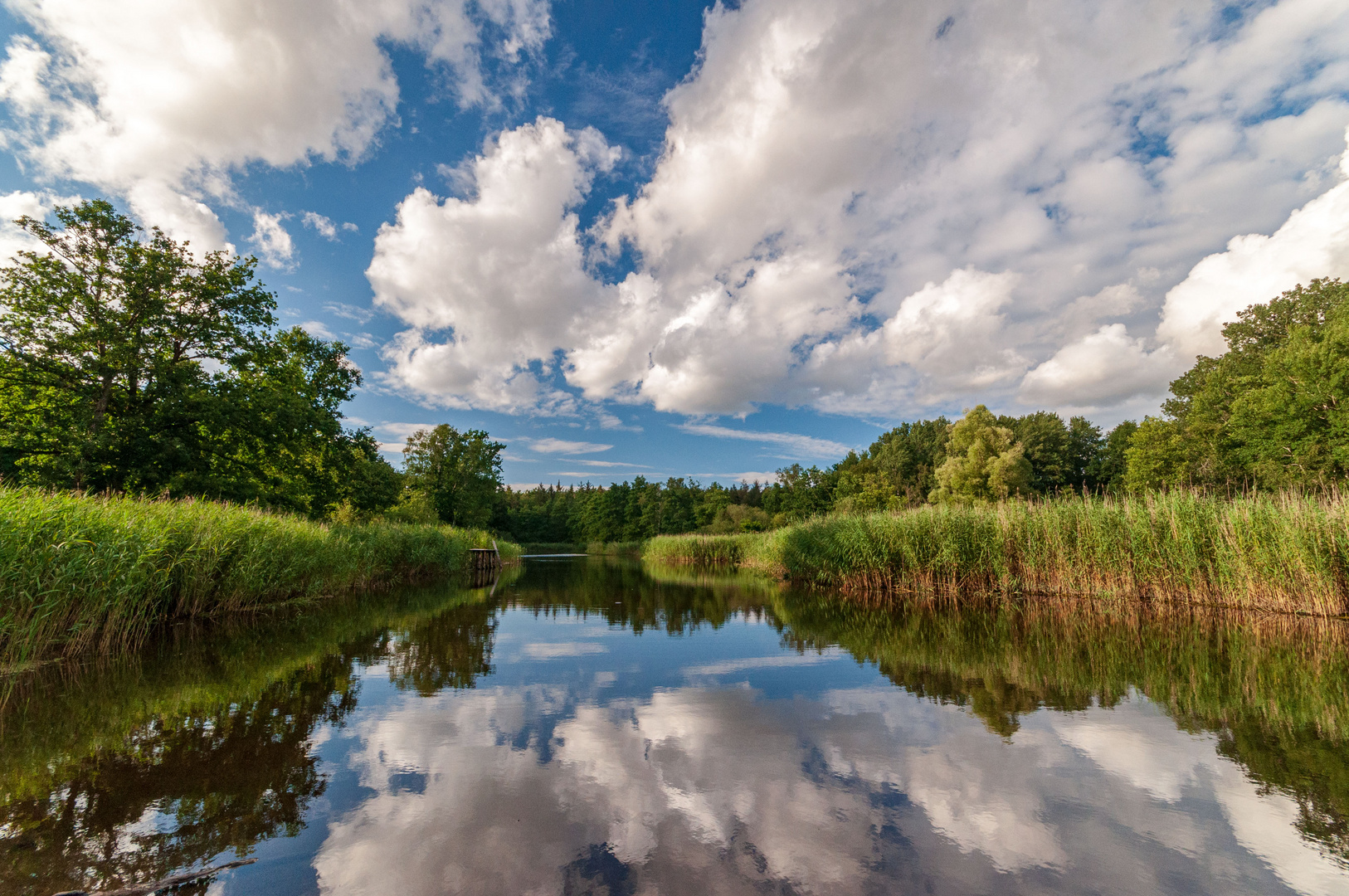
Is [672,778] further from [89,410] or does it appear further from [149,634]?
[89,410]

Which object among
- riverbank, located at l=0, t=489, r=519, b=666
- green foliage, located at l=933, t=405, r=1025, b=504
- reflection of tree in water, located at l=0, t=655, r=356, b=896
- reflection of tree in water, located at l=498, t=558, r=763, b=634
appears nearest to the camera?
reflection of tree in water, located at l=0, t=655, r=356, b=896

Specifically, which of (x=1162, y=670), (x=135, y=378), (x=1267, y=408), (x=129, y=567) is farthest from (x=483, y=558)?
(x=1267, y=408)

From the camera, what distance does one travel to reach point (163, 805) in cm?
325

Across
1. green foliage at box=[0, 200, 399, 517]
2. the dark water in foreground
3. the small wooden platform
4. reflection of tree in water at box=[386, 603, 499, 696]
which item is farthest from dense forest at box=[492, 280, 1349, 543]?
green foliage at box=[0, 200, 399, 517]

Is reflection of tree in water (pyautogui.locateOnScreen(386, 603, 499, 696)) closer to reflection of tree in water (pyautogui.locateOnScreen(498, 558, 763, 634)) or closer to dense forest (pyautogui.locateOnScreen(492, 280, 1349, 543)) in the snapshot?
reflection of tree in water (pyautogui.locateOnScreen(498, 558, 763, 634))

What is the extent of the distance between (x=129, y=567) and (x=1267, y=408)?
45284 millimetres

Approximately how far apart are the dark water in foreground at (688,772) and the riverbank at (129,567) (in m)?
0.91

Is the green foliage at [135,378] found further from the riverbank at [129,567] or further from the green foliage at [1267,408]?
the green foliage at [1267,408]

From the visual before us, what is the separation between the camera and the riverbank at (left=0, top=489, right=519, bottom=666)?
614 cm

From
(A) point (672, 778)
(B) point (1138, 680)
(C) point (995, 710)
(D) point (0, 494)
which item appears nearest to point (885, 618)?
(B) point (1138, 680)

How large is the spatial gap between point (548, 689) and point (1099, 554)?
42.0ft

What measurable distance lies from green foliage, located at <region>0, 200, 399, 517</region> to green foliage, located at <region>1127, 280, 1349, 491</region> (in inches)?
1393

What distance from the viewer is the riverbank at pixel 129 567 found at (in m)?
6.14

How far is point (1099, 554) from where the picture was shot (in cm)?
1213
